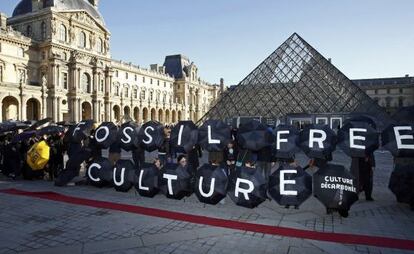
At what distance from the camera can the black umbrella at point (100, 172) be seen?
371 inches

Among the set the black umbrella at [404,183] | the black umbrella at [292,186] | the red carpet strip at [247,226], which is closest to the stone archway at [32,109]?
the red carpet strip at [247,226]

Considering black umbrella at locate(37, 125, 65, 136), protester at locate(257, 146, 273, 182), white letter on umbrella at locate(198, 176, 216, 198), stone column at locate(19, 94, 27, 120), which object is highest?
stone column at locate(19, 94, 27, 120)

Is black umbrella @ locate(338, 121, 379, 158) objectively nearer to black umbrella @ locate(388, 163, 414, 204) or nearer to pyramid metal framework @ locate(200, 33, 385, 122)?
black umbrella @ locate(388, 163, 414, 204)

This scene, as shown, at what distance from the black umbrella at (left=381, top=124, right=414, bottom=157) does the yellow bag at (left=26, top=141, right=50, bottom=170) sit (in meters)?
10.4

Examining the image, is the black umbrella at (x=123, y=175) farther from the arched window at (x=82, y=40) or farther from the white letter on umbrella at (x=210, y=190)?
the arched window at (x=82, y=40)

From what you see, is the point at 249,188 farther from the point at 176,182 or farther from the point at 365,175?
the point at 365,175

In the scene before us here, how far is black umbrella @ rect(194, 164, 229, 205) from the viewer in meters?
7.48

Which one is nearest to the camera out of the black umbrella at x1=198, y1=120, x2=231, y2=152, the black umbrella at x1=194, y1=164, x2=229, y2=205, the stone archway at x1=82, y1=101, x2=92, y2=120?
the black umbrella at x1=194, y1=164, x2=229, y2=205

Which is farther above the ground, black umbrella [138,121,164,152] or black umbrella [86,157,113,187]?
black umbrella [138,121,164,152]

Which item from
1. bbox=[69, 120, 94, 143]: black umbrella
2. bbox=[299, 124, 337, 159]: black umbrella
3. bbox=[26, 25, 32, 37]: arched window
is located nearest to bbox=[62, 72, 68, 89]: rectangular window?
bbox=[26, 25, 32, 37]: arched window

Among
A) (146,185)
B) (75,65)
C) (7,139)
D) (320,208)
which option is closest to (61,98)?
(75,65)

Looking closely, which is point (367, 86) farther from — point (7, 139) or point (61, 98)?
point (7, 139)

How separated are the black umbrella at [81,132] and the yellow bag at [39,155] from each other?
1089 mm

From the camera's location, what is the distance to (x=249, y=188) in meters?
7.20
